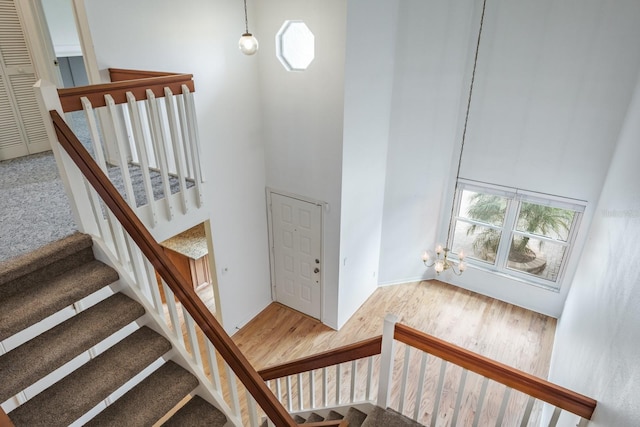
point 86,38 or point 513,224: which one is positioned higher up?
point 86,38

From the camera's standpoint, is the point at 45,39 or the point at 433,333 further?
the point at 433,333

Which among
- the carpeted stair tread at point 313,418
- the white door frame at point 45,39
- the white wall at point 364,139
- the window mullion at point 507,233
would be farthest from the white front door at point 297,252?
the window mullion at point 507,233

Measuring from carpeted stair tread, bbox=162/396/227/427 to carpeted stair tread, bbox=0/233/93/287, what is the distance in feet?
3.77

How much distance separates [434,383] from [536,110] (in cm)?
373

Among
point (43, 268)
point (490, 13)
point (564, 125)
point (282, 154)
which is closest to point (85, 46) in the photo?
point (43, 268)

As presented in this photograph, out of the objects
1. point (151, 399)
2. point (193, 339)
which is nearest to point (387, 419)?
point (193, 339)

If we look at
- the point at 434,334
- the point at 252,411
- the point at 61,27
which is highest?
the point at 61,27

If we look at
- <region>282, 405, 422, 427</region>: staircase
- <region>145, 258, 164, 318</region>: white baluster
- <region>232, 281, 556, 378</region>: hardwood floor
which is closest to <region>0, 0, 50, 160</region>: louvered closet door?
<region>145, 258, 164, 318</region>: white baluster

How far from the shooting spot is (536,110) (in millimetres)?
5188

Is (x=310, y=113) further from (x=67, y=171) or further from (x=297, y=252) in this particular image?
(x=67, y=171)

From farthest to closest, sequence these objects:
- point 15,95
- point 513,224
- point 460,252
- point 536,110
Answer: point 513,224, point 536,110, point 460,252, point 15,95

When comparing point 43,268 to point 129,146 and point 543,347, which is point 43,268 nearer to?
point 129,146

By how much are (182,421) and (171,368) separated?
31 cm

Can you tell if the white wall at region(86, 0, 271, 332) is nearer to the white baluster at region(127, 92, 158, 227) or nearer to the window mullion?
the white baluster at region(127, 92, 158, 227)
